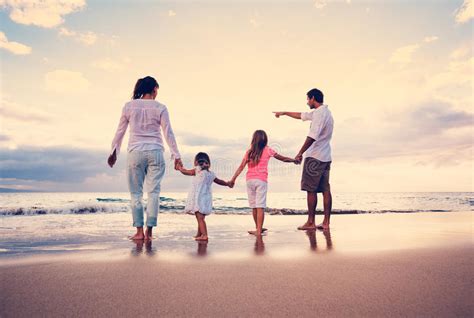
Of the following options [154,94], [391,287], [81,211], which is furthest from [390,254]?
[81,211]

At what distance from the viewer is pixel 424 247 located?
160 inches

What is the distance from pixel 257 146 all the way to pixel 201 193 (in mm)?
1321

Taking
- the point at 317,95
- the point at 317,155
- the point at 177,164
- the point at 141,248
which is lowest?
the point at 141,248

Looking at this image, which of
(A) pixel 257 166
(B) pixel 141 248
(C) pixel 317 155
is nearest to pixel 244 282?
(B) pixel 141 248

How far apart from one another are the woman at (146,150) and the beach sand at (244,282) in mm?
1095

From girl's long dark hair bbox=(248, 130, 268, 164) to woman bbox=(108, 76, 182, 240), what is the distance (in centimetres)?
145

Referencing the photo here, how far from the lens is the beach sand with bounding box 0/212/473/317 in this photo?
2010mm

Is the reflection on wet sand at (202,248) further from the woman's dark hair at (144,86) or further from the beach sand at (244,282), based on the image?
the woman's dark hair at (144,86)

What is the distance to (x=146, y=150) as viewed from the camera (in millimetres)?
5047

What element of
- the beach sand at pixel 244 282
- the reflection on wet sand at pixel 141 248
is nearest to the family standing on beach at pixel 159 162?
the reflection on wet sand at pixel 141 248

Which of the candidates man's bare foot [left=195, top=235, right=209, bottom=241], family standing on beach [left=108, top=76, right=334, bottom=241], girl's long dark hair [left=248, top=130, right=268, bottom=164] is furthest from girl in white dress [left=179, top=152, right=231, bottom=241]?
girl's long dark hair [left=248, top=130, right=268, bottom=164]

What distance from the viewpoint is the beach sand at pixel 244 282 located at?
2.01m

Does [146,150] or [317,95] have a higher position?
[317,95]

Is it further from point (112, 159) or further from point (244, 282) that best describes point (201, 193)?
point (244, 282)
